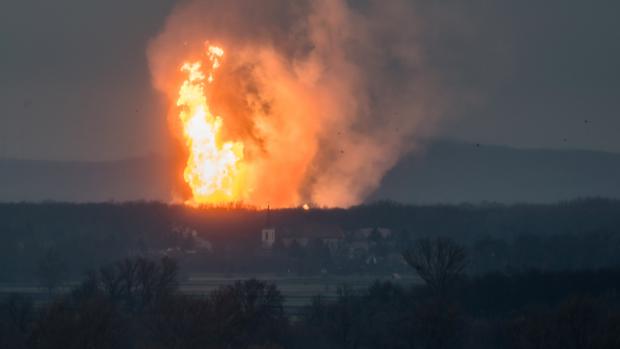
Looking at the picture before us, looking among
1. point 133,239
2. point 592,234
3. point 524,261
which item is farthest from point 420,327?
point 133,239

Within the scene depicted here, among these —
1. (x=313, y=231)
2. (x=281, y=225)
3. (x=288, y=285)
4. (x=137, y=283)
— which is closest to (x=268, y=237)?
(x=281, y=225)

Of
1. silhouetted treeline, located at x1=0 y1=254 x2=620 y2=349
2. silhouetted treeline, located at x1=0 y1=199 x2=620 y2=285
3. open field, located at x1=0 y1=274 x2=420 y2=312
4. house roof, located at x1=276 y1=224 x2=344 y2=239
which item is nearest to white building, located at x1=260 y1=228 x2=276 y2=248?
house roof, located at x1=276 y1=224 x2=344 y2=239

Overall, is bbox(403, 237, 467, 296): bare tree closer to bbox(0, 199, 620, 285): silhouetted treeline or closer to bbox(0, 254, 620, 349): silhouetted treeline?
bbox(0, 254, 620, 349): silhouetted treeline

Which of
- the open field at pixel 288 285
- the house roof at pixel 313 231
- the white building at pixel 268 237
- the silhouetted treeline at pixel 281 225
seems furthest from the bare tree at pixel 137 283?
the house roof at pixel 313 231

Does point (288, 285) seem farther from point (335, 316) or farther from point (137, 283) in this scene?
point (335, 316)

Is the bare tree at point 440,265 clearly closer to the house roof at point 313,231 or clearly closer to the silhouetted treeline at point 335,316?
the silhouetted treeline at point 335,316

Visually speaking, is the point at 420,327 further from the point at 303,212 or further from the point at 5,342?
the point at 303,212
